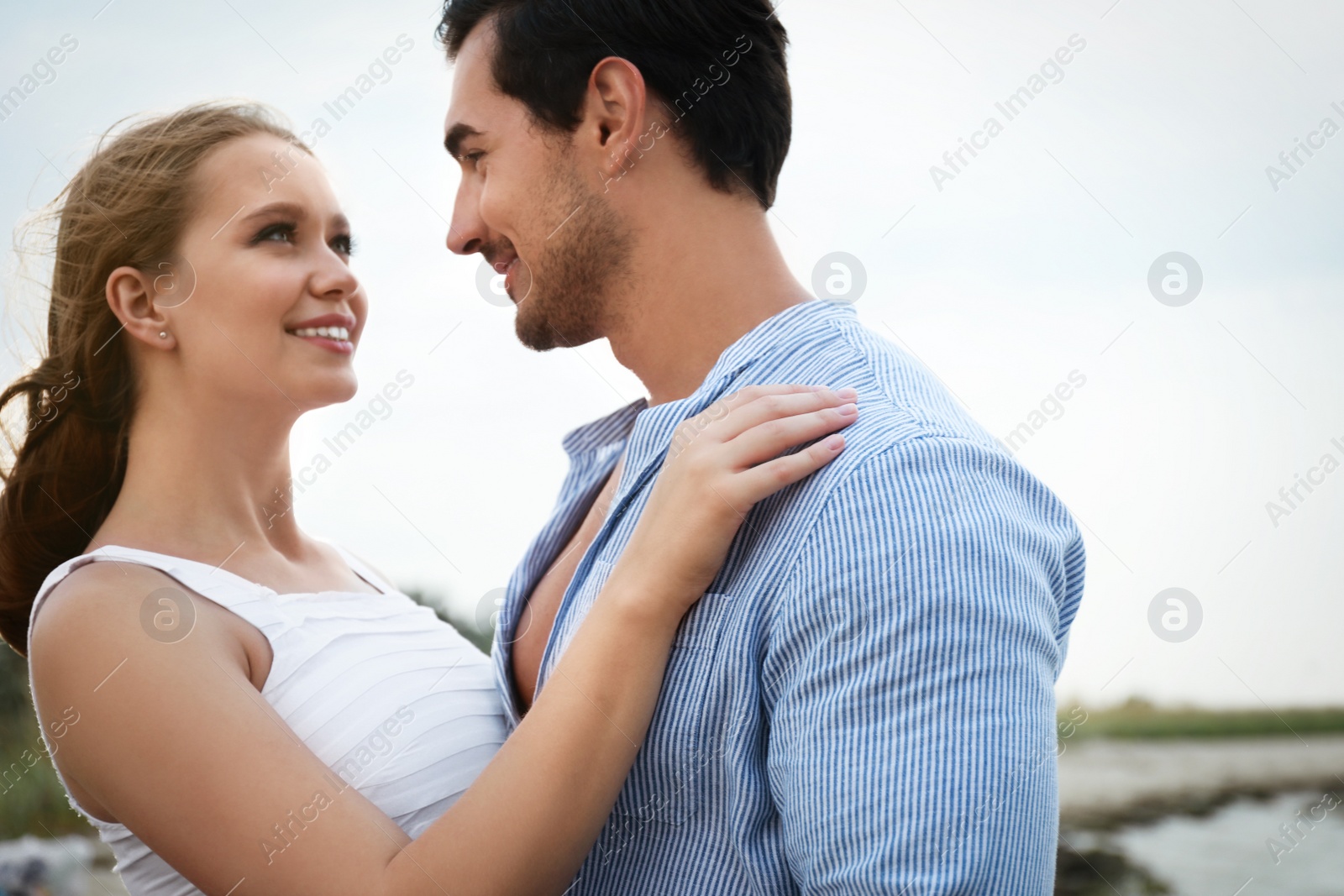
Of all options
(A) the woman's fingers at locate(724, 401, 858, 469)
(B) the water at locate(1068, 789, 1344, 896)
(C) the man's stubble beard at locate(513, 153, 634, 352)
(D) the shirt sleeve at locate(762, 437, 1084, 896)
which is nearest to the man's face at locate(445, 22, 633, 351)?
(C) the man's stubble beard at locate(513, 153, 634, 352)

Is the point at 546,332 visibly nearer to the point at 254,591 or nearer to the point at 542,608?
the point at 542,608

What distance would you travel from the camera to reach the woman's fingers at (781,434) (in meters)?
1.20

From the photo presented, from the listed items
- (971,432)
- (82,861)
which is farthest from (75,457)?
(82,861)

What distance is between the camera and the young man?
3.47 ft

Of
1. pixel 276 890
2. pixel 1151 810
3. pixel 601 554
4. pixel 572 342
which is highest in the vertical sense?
pixel 572 342

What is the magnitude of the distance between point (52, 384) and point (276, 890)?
4.27 ft

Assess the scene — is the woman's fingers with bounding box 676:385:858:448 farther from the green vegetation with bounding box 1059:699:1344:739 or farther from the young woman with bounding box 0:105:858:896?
the green vegetation with bounding box 1059:699:1344:739

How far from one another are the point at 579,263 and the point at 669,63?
0.39 meters

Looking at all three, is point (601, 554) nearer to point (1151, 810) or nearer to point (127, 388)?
point (127, 388)

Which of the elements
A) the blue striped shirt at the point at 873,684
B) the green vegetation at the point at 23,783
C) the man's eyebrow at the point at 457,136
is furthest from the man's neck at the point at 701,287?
the green vegetation at the point at 23,783

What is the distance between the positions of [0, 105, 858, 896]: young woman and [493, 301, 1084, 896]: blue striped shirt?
0.06 meters

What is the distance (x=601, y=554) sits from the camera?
149 cm

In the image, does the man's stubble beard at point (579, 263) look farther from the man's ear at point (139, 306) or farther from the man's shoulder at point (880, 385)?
the man's ear at point (139, 306)

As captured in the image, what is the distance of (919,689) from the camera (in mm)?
1053
